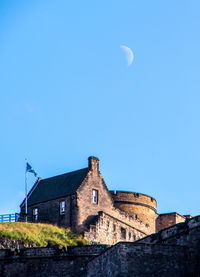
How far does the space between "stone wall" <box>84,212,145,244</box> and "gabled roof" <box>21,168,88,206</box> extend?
346 cm

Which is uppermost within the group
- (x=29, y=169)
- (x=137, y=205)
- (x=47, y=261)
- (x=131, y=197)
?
(x=29, y=169)

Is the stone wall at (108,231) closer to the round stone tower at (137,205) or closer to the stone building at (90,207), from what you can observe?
the stone building at (90,207)

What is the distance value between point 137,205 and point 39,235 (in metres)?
16.5

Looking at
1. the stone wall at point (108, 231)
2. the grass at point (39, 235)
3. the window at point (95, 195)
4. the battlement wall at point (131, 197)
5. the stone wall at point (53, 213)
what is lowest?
the grass at point (39, 235)

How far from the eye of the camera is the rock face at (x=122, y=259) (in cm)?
2505

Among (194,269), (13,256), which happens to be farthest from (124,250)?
(13,256)

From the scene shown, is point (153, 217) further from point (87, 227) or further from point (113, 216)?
point (87, 227)

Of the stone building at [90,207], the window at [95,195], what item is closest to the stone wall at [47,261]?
the stone building at [90,207]

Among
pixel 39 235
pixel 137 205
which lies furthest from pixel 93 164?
pixel 39 235

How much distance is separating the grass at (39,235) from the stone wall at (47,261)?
4.28 metres

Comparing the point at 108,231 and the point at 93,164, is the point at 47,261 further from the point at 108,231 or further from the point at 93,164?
the point at 93,164

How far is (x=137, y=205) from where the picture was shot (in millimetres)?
53375

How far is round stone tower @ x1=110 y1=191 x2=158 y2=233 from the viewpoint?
5262cm

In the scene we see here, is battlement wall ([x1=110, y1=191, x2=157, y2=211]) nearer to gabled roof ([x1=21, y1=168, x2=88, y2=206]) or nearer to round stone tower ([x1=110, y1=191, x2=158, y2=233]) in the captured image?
round stone tower ([x1=110, y1=191, x2=158, y2=233])
